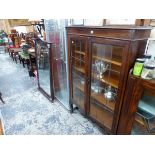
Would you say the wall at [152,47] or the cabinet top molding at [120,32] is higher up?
the cabinet top molding at [120,32]

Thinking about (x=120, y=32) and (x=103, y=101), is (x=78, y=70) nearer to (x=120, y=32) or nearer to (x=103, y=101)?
(x=103, y=101)

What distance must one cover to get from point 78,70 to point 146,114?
1056 millimetres

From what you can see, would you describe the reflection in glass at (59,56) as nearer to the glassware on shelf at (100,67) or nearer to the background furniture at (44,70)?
the background furniture at (44,70)

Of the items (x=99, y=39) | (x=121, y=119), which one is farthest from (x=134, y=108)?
(x=99, y=39)

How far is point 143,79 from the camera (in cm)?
120

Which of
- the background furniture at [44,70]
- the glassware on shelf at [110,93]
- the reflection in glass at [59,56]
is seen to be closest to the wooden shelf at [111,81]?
the glassware on shelf at [110,93]

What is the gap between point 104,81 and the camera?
1.74 metres

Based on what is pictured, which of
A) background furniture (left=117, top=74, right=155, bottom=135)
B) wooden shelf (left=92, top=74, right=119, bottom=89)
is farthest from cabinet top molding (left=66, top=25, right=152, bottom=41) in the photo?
Answer: wooden shelf (left=92, top=74, right=119, bottom=89)

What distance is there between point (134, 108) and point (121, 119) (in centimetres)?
25

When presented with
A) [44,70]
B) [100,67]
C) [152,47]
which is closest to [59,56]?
[44,70]

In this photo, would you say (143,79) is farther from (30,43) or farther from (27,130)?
(30,43)

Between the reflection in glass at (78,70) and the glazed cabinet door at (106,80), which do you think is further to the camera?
the reflection in glass at (78,70)

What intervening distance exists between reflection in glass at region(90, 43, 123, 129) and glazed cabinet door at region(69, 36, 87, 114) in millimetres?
134

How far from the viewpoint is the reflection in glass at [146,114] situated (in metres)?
1.35
